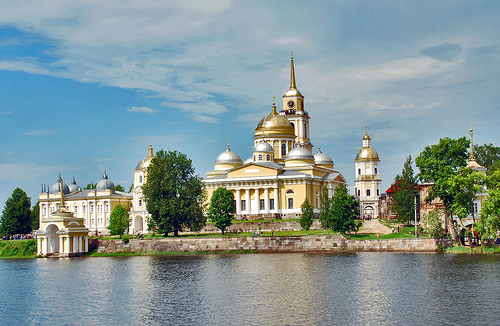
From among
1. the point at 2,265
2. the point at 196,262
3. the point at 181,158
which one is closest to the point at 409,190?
the point at 181,158

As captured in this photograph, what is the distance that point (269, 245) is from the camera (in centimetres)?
6184

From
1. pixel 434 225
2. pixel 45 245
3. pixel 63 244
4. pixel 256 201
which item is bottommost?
pixel 45 245

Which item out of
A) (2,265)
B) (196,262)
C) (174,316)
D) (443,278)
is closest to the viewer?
(174,316)

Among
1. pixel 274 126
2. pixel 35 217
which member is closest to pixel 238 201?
pixel 274 126

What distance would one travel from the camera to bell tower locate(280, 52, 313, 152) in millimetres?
103938

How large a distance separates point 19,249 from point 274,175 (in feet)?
116

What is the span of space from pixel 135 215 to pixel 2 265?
32.2 m

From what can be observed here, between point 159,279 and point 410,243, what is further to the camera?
point 410,243

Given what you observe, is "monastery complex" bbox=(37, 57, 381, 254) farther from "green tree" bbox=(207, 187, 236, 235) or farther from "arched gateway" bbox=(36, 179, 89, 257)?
"green tree" bbox=(207, 187, 236, 235)

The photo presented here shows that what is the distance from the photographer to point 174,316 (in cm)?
2938

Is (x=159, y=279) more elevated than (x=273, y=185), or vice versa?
(x=273, y=185)

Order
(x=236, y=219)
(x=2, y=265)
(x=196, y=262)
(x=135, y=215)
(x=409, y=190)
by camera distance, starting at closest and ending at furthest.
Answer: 1. (x=196, y=262)
2. (x=2, y=265)
3. (x=409, y=190)
4. (x=236, y=219)
5. (x=135, y=215)

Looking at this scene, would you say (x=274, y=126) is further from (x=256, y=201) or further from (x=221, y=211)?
(x=221, y=211)

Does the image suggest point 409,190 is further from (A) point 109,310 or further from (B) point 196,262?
(A) point 109,310
